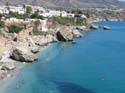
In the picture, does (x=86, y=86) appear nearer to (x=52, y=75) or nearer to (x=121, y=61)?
(x=52, y=75)

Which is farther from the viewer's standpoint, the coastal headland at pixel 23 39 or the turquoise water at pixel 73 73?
the coastal headland at pixel 23 39

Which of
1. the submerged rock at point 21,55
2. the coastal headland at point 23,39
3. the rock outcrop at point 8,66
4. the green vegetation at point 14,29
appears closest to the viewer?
the rock outcrop at point 8,66

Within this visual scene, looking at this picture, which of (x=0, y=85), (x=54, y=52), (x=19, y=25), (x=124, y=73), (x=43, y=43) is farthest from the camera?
(x=19, y=25)

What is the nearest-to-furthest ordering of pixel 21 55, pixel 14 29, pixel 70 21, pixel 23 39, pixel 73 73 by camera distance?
pixel 73 73, pixel 21 55, pixel 23 39, pixel 14 29, pixel 70 21

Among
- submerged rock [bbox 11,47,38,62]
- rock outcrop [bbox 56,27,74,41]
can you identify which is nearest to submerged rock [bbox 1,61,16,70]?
submerged rock [bbox 11,47,38,62]

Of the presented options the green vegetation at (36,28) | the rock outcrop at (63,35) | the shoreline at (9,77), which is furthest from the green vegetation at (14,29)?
the shoreline at (9,77)

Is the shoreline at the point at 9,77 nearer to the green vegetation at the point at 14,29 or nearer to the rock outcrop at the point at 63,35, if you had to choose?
the green vegetation at the point at 14,29

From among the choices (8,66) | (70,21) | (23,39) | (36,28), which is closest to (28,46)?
(23,39)

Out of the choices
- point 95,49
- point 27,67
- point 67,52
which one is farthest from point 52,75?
point 95,49

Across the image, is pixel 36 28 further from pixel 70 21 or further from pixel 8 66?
pixel 70 21
